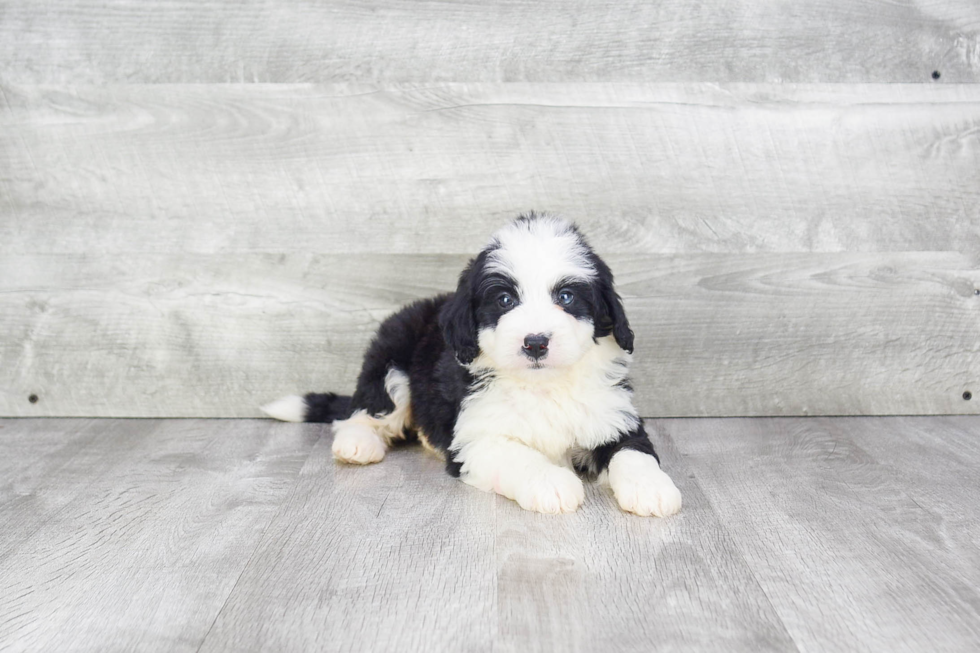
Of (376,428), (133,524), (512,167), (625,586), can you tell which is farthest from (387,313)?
(625,586)

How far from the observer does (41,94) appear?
2994 millimetres

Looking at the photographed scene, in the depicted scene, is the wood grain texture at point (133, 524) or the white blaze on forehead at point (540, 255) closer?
the wood grain texture at point (133, 524)

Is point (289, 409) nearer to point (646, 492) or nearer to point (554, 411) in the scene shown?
point (554, 411)

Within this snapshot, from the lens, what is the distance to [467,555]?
1.85 m

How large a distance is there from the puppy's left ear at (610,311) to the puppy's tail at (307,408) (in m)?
1.09

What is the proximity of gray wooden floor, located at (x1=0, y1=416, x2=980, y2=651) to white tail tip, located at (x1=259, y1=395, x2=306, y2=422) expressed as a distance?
293mm

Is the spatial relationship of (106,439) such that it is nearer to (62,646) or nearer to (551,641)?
(62,646)

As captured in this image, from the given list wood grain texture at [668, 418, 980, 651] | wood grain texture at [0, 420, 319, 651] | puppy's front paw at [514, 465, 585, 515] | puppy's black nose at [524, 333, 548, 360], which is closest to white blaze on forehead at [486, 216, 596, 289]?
puppy's black nose at [524, 333, 548, 360]

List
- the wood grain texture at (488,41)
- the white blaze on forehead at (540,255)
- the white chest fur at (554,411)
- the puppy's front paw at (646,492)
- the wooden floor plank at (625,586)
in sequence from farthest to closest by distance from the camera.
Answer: the wood grain texture at (488,41), the white chest fur at (554,411), the white blaze on forehead at (540,255), the puppy's front paw at (646,492), the wooden floor plank at (625,586)

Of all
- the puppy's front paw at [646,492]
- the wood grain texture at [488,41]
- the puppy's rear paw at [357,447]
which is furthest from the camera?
the wood grain texture at [488,41]

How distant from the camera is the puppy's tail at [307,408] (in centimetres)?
300

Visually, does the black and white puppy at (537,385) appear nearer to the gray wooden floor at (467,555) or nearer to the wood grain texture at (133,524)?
the gray wooden floor at (467,555)

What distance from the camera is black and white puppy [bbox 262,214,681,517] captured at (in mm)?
2104

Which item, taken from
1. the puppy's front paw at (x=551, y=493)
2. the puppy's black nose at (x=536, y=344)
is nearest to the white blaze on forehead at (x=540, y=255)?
the puppy's black nose at (x=536, y=344)
